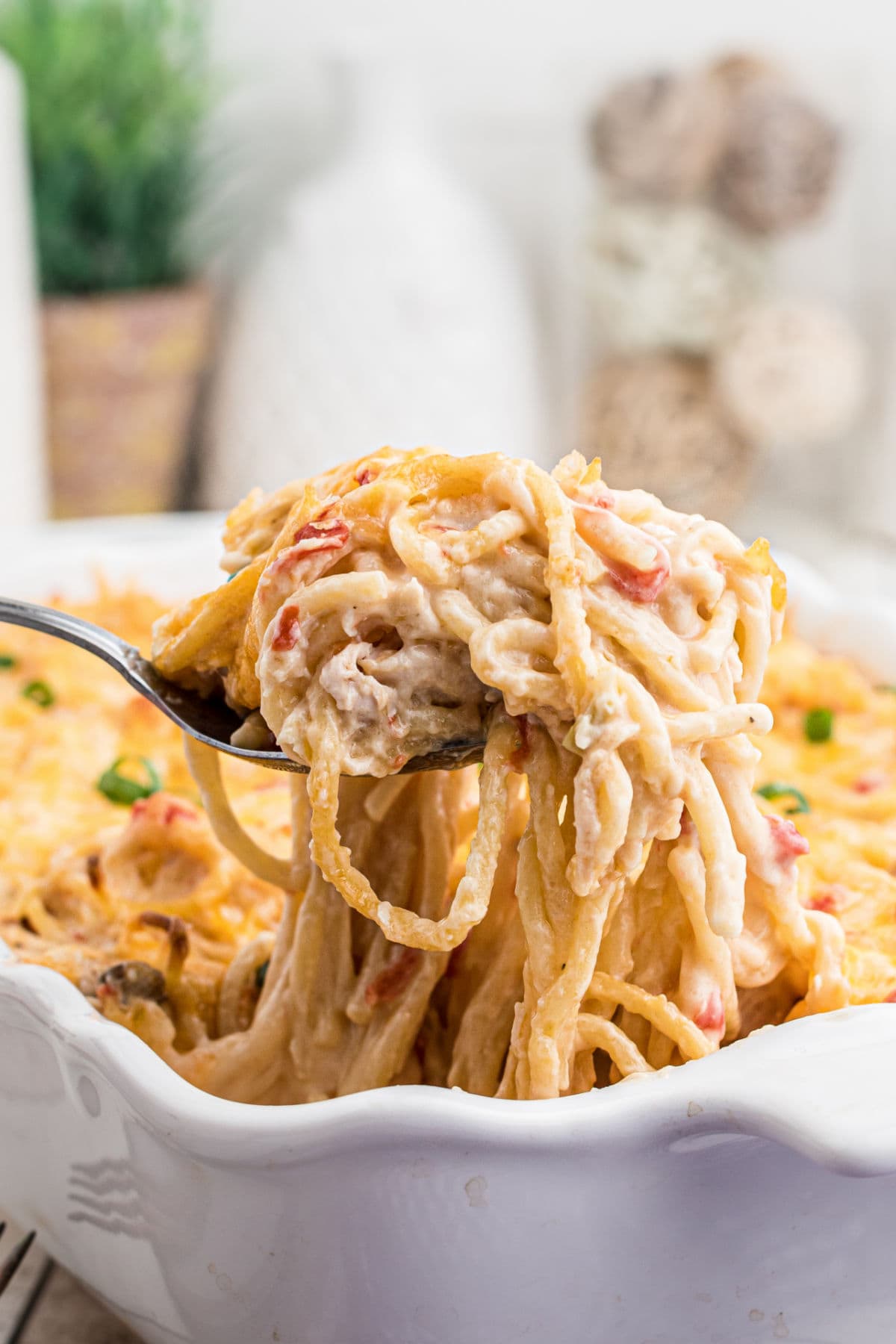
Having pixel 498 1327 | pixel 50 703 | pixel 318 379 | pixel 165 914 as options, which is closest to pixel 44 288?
pixel 318 379

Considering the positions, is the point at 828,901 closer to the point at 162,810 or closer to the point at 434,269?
the point at 162,810

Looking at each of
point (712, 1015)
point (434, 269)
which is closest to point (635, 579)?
point (712, 1015)

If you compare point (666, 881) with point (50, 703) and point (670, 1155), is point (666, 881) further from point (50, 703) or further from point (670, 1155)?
point (50, 703)

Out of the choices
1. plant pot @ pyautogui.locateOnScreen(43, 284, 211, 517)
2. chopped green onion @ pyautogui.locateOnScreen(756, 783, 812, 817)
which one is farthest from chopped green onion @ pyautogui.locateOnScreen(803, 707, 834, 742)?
plant pot @ pyautogui.locateOnScreen(43, 284, 211, 517)

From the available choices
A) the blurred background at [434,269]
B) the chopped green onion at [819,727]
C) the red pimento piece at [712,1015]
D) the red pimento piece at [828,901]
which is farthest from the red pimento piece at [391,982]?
the blurred background at [434,269]

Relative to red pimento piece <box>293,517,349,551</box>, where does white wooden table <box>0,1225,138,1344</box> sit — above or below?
below

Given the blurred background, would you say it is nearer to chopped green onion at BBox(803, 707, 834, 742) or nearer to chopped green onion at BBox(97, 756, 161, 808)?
chopped green onion at BBox(803, 707, 834, 742)
